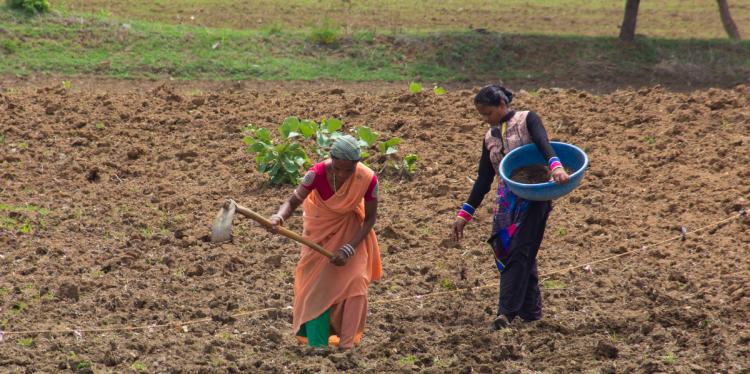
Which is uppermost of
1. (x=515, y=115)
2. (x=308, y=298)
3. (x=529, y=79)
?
(x=515, y=115)

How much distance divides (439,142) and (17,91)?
497cm

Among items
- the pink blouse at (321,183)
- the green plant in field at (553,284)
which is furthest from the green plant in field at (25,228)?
the green plant in field at (553,284)

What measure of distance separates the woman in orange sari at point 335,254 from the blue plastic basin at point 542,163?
0.86 metres

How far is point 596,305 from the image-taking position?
313 inches

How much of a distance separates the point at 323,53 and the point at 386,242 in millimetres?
→ 7585

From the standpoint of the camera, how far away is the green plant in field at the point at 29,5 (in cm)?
1631

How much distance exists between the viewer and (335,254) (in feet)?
22.4

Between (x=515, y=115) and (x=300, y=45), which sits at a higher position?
(x=515, y=115)

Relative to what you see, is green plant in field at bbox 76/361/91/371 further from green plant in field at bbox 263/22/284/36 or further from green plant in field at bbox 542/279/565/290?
green plant in field at bbox 263/22/284/36

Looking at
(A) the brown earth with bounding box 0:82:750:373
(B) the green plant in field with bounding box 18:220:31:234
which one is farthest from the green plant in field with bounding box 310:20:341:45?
(B) the green plant in field with bounding box 18:220:31:234

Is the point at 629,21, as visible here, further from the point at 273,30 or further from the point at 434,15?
the point at 273,30

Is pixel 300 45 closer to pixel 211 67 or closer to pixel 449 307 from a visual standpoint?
pixel 211 67

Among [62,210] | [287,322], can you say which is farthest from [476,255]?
[62,210]

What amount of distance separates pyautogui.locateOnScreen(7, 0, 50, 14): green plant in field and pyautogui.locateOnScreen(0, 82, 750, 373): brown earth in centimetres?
355
